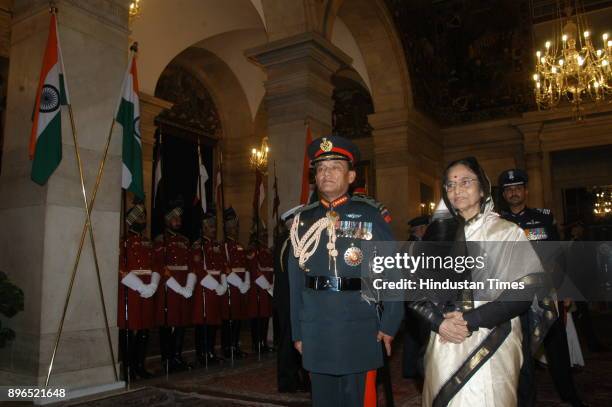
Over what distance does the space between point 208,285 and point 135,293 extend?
A: 0.93 metres

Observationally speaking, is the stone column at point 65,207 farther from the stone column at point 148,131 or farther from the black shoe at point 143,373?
the stone column at point 148,131

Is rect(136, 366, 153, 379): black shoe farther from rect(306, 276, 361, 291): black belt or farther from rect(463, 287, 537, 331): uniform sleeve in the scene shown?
rect(463, 287, 537, 331): uniform sleeve

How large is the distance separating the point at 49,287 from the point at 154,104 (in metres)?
8.35

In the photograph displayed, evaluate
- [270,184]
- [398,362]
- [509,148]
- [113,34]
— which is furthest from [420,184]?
[113,34]

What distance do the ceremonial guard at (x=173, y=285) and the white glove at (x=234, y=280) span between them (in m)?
0.72

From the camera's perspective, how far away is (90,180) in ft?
15.3

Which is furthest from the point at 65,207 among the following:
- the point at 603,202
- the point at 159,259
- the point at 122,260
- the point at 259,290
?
the point at 603,202

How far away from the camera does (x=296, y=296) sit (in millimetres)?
2678

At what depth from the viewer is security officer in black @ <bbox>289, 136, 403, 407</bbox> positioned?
243 cm

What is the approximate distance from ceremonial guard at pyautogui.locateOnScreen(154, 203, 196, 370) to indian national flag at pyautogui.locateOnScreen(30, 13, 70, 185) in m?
1.68

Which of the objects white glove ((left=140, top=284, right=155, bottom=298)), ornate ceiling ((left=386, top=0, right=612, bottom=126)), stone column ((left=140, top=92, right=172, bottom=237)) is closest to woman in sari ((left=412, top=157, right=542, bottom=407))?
white glove ((left=140, top=284, right=155, bottom=298))

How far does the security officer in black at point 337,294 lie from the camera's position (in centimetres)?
243

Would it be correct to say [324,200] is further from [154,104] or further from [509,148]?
[509,148]

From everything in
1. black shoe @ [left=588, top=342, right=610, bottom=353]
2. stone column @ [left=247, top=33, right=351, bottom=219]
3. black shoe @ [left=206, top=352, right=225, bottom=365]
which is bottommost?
black shoe @ [left=588, top=342, right=610, bottom=353]
